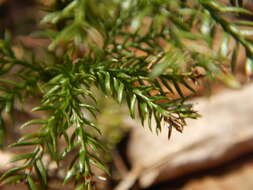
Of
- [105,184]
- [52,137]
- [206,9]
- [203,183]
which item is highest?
[206,9]

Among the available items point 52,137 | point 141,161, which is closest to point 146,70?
point 52,137

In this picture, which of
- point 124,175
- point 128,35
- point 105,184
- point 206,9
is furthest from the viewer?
point 124,175

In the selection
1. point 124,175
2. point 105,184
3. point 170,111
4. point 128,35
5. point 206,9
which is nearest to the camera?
point 206,9

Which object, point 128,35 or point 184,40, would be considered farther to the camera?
point 128,35

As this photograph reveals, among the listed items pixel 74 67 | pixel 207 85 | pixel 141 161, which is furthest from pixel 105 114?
pixel 207 85

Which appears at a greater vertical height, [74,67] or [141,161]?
[74,67]

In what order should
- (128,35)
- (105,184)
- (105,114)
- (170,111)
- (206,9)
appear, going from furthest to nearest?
1. (105,114)
2. (105,184)
3. (128,35)
4. (170,111)
5. (206,9)

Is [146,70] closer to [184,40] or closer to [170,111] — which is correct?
[170,111]

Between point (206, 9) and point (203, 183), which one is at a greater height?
point (206, 9)

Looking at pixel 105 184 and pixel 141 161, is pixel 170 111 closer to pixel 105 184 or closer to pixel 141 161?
pixel 105 184
